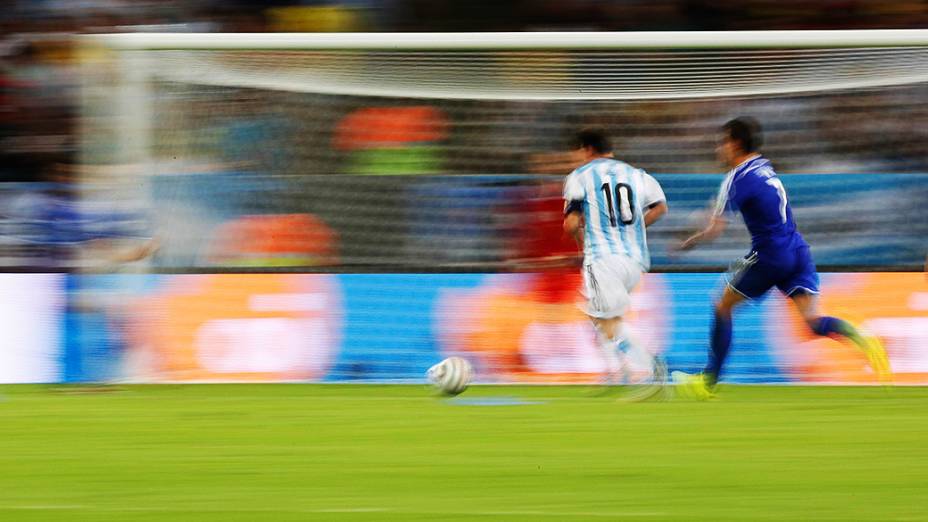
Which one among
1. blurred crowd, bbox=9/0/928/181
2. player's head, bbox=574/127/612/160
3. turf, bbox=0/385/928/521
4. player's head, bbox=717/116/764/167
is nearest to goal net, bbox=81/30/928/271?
player's head, bbox=574/127/612/160

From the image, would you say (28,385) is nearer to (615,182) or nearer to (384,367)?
(384,367)

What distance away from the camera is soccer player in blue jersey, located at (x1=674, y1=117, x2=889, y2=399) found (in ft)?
29.1

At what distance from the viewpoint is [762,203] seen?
8852 mm

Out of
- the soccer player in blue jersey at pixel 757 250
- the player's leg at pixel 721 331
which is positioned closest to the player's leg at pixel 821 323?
the soccer player in blue jersey at pixel 757 250

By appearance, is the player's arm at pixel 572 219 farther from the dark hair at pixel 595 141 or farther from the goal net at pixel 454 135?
the goal net at pixel 454 135

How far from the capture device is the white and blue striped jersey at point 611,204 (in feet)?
Answer: 30.1

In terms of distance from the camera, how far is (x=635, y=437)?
6.89 metres

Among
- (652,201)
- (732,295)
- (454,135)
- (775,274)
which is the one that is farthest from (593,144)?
(454,135)

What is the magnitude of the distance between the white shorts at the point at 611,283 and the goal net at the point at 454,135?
154 cm

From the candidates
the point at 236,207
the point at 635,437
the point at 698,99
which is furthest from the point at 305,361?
the point at 635,437

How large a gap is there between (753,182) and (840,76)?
2273mm

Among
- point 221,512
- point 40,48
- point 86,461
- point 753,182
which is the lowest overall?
point 221,512

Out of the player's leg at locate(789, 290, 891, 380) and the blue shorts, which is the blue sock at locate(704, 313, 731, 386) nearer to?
the blue shorts

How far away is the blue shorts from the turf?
0.67 meters
